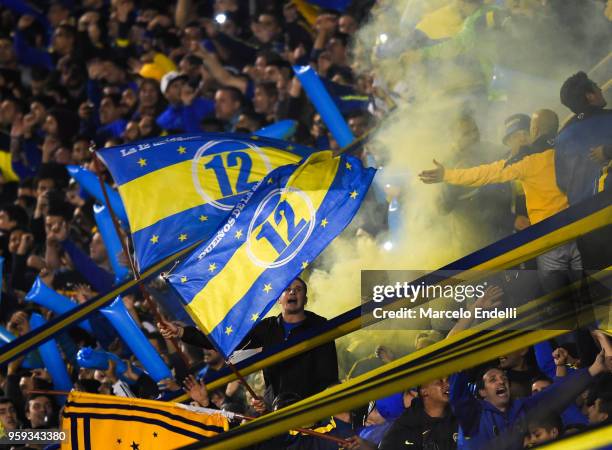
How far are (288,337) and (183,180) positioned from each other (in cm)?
103

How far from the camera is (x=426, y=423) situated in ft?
14.3

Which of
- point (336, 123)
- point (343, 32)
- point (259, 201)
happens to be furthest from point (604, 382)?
point (343, 32)

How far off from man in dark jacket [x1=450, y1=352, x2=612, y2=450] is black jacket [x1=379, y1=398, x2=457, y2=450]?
5 centimetres

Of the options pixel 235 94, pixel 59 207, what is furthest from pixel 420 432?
pixel 59 207

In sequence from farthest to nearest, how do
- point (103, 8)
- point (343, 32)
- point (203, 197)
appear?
point (103, 8) → point (343, 32) → point (203, 197)

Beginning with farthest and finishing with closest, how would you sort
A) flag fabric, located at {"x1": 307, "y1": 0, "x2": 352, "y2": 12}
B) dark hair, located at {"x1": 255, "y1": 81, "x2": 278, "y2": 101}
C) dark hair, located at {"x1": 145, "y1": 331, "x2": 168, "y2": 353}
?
1. flag fabric, located at {"x1": 307, "y1": 0, "x2": 352, "y2": 12}
2. dark hair, located at {"x1": 255, "y1": 81, "x2": 278, "y2": 101}
3. dark hair, located at {"x1": 145, "y1": 331, "x2": 168, "y2": 353}

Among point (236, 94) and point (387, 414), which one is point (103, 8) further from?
point (387, 414)

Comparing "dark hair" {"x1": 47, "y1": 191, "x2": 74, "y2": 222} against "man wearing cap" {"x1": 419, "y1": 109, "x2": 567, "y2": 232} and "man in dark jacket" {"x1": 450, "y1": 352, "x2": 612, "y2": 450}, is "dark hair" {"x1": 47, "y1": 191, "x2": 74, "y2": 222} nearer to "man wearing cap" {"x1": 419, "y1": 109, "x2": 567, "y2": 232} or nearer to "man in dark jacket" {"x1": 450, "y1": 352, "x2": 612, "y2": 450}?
"man wearing cap" {"x1": 419, "y1": 109, "x2": 567, "y2": 232}

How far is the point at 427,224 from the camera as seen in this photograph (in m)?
6.18

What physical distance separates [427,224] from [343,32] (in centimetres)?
241

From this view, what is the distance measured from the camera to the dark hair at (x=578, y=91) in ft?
15.9

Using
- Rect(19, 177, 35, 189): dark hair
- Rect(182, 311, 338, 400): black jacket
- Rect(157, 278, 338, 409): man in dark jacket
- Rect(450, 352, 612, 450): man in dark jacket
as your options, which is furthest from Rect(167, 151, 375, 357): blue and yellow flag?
Rect(19, 177, 35, 189): dark hair

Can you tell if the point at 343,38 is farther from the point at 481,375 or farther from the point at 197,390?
the point at 481,375

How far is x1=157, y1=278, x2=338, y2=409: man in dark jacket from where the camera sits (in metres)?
5.06
